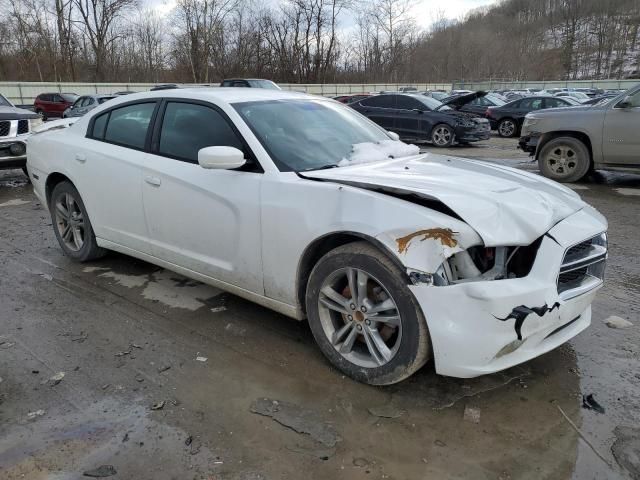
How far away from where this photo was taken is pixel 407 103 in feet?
52.4

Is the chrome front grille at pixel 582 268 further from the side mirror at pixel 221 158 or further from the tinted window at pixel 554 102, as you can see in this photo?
the tinted window at pixel 554 102

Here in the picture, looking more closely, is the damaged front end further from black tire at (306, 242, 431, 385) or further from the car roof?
the car roof

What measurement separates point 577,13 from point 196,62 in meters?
88.7

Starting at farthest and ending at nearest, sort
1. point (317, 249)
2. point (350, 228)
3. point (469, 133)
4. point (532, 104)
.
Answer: point (532, 104), point (469, 133), point (317, 249), point (350, 228)

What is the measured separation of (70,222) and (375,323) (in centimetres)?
351

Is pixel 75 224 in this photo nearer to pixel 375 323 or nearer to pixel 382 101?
pixel 375 323

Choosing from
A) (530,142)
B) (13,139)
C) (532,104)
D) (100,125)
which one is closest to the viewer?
(100,125)

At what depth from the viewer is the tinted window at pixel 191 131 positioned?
138 inches

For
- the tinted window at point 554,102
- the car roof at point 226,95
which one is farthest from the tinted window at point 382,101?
the car roof at point 226,95

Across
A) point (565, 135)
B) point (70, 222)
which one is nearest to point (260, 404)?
point (70, 222)

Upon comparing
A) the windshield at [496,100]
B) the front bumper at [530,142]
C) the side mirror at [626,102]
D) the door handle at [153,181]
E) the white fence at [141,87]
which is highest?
the white fence at [141,87]

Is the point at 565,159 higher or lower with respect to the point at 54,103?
lower

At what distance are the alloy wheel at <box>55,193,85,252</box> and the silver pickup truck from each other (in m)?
7.82

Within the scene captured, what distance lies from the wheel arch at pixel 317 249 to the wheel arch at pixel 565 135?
7493 mm
